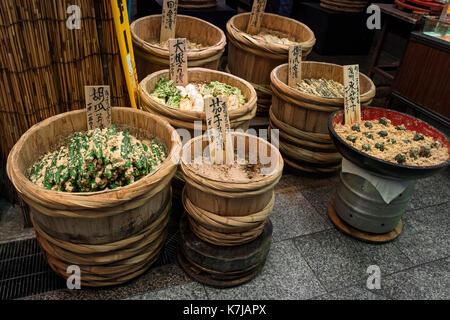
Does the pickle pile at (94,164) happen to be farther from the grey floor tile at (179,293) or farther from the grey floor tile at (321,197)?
the grey floor tile at (321,197)

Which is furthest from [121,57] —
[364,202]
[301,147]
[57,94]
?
[364,202]

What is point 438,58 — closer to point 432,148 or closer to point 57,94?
point 432,148

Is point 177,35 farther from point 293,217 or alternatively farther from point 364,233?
point 364,233

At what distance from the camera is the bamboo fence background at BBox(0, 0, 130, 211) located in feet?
6.95

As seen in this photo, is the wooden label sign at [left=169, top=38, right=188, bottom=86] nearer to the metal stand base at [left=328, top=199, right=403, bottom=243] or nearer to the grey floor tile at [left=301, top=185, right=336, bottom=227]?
the grey floor tile at [left=301, top=185, right=336, bottom=227]

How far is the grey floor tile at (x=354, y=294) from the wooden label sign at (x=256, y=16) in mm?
2909

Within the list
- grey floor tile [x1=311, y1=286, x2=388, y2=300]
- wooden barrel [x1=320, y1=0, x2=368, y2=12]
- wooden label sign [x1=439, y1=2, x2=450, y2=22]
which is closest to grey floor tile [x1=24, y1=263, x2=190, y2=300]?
grey floor tile [x1=311, y1=286, x2=388, y2=300]

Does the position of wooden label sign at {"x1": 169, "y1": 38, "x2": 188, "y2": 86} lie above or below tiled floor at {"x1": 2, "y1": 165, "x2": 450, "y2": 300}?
above

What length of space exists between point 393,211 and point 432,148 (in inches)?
22.0

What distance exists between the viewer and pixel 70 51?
2301mm

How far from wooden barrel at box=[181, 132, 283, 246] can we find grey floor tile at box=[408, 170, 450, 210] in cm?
184

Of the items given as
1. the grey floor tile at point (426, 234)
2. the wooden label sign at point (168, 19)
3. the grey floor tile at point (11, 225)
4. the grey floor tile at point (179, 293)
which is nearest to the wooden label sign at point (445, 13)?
the grey floor tile at point (426, 234)

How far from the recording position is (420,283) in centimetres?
255

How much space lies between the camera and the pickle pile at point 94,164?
1.94 m
